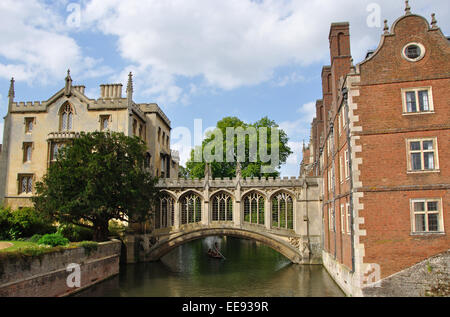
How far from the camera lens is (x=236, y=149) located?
39375mm

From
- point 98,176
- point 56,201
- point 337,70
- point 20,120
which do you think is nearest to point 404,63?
point 337,70

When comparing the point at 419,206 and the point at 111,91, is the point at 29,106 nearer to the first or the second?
the point at 111,91

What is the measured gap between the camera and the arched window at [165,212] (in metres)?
29.8

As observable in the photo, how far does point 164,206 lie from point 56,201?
943cm

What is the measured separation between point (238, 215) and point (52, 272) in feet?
48.7

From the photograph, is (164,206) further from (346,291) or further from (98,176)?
(346,291)

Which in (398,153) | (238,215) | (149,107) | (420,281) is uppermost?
(149,107)

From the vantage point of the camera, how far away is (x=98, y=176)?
74.7 ft

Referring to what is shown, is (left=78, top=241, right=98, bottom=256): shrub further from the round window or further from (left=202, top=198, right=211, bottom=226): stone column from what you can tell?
the round window

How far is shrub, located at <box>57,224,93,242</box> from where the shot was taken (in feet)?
79.5

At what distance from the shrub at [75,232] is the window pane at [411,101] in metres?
20.2

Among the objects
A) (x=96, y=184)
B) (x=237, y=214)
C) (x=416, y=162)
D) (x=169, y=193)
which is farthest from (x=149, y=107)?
(x=416, y=162)

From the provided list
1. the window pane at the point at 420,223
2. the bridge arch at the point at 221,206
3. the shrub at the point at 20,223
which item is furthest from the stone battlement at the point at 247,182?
the window pane at the point at 420,223

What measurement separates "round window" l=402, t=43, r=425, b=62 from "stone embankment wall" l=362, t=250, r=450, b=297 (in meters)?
7.92
